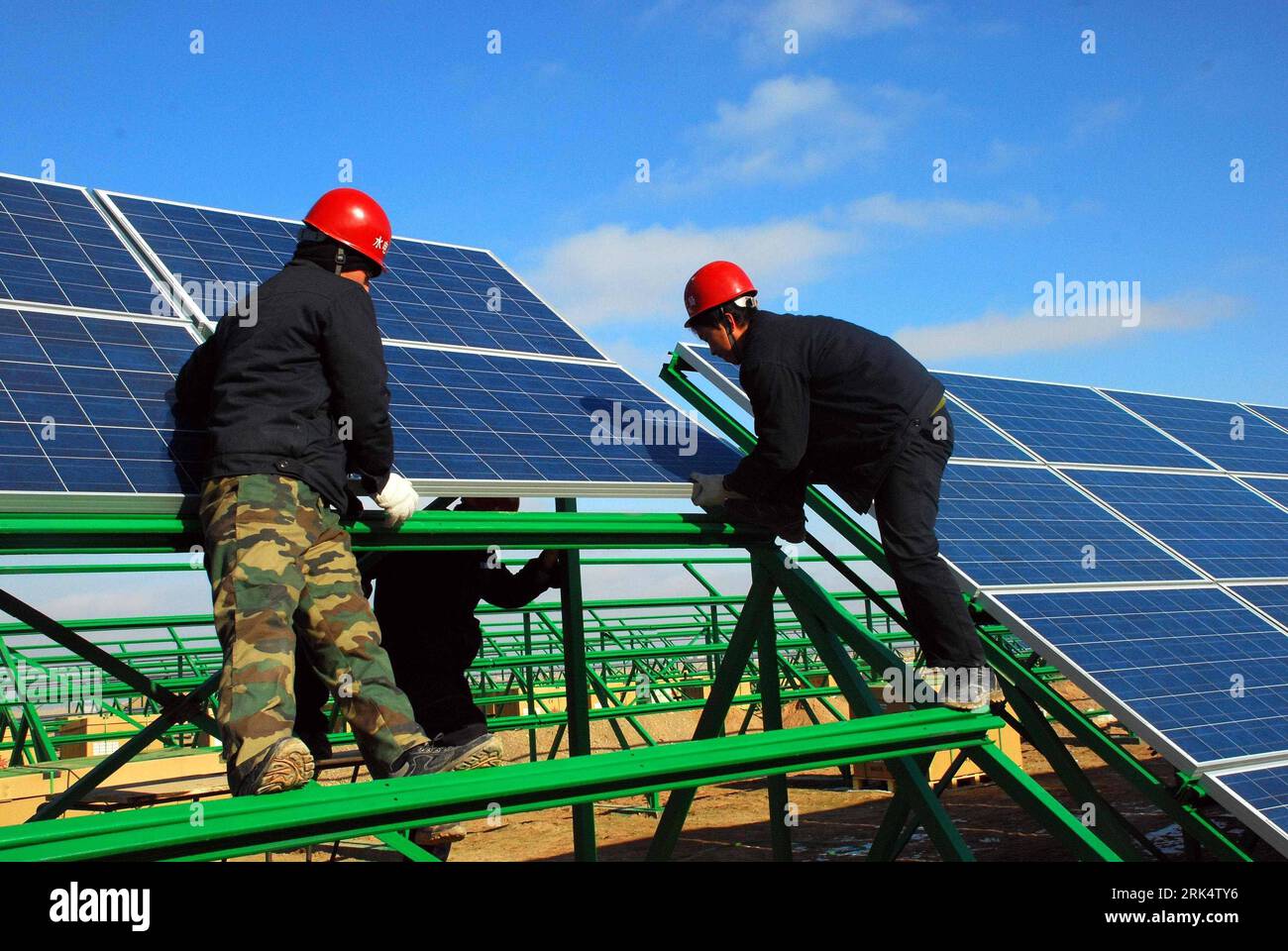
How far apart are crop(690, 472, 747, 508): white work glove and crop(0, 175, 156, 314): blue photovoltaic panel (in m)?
2.66

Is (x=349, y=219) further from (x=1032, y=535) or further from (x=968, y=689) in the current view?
(x=1032, y=535)

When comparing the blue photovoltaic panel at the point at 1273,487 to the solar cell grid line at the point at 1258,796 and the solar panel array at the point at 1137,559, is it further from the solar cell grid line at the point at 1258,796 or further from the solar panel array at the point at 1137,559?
the solar cell grid line at the point at 1258,796

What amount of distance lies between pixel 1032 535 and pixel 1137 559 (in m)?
0.72

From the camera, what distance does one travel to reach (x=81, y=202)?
21.2 feet

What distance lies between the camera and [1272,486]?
924 centimetres

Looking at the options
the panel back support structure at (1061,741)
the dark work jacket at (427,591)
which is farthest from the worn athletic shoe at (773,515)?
the dark work jacket at (427,591)

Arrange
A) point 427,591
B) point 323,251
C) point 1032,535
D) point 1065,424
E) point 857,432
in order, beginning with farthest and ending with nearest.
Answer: point 1065,424, point 1032,535, point 427,591, point 857,432, point 323,251

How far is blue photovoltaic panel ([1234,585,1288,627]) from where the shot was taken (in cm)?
677

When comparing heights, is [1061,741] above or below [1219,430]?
below

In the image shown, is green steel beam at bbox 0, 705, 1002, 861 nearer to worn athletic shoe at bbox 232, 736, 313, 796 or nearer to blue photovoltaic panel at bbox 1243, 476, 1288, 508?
worn athletic shoe at bbox 232, 736, 313, 796

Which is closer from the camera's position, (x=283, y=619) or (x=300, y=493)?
(x=283, y=619)

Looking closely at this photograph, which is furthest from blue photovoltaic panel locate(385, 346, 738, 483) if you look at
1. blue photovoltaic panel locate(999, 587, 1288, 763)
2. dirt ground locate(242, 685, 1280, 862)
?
dirt ground locate(242, 685, 1280, 862)

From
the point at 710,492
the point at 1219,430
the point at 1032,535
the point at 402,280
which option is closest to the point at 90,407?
the point at 710,492
